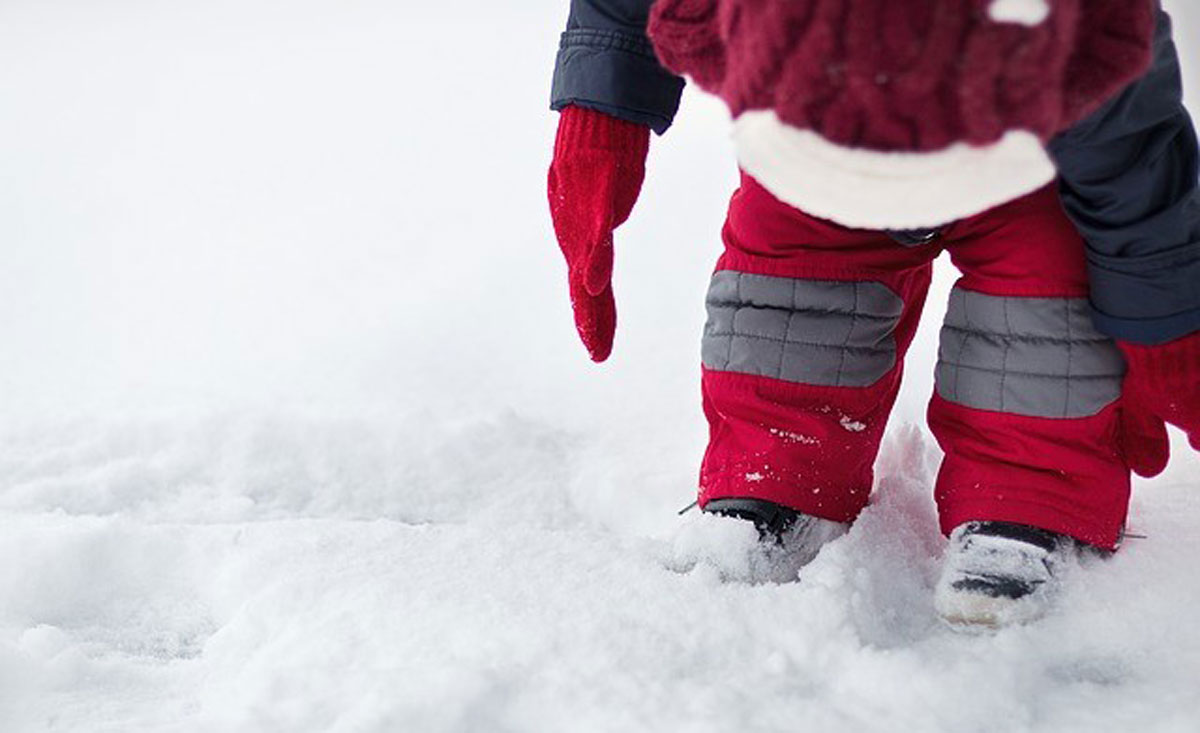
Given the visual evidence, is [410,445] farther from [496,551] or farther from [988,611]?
[988,611]

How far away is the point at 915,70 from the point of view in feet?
1.57

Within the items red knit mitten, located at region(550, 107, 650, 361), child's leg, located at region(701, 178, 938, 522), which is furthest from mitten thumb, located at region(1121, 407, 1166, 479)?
red knit mitten, located at region(550, 107, 650, 361)

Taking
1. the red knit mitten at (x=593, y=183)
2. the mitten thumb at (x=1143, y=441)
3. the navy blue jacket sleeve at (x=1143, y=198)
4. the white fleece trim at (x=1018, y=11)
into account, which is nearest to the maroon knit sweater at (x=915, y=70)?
the white fleece trim at (x=1018, y=11)

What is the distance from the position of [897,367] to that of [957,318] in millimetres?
64

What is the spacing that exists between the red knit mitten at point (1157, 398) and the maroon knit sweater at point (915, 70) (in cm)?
31

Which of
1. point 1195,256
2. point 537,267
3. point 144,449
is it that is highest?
point 1195,256

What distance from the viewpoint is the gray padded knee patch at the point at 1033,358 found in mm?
835

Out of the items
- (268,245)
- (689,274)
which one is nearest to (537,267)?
(689,274)

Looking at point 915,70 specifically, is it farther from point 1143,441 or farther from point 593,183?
point 1143,441

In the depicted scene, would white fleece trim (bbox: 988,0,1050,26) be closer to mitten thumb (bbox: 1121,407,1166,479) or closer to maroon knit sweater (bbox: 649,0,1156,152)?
maroon knit sweater (bbox: 649,0,1156,152)

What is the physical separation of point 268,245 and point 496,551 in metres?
0.83

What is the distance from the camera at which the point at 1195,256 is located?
29.4 inches

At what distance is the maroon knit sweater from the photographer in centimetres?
48

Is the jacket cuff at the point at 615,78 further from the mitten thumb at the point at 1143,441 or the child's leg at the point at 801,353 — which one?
the mitten thumb at the point at 1143,441
